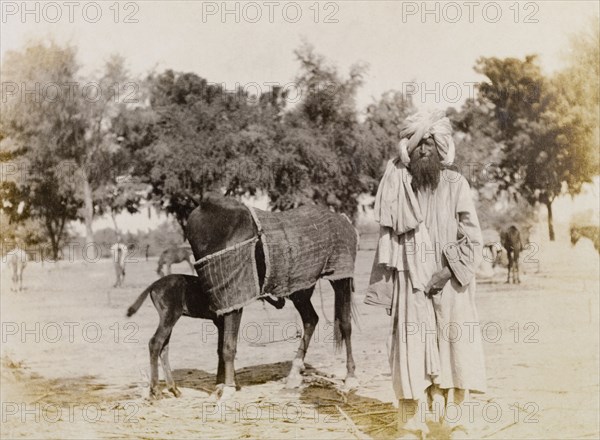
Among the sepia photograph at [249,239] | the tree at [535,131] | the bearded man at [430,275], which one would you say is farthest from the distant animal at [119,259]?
the tree at [535,131]

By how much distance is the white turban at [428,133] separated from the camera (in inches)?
146

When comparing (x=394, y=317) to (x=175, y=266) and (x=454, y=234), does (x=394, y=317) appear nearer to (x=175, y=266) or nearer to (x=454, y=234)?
(x=454, y=234)

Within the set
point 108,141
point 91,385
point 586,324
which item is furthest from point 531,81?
point 91,385

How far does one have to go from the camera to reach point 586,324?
5.72 meters

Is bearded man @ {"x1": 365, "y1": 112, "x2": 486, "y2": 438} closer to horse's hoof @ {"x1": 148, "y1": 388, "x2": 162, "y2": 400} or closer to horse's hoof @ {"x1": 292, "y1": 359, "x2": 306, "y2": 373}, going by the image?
horse's hoof @ {"x1": 292, "y1": 359, "x2": 306, "y2": 373}

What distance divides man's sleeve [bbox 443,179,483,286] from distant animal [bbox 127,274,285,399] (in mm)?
1883

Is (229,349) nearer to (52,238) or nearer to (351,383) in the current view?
(351,383)

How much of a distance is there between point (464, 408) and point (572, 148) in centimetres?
273

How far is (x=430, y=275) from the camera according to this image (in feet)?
12.2

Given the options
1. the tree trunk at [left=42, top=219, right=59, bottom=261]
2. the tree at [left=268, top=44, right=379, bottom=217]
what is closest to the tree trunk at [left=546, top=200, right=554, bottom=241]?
the tree at [left=268, top=44, right=379, bottom=217]

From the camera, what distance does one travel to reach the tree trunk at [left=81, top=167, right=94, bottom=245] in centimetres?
584

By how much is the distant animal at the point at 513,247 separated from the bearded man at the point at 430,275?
2.09 metres

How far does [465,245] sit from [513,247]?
7.99ft

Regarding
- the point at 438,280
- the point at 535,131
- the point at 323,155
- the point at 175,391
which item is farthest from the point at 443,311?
the point at 535,131
